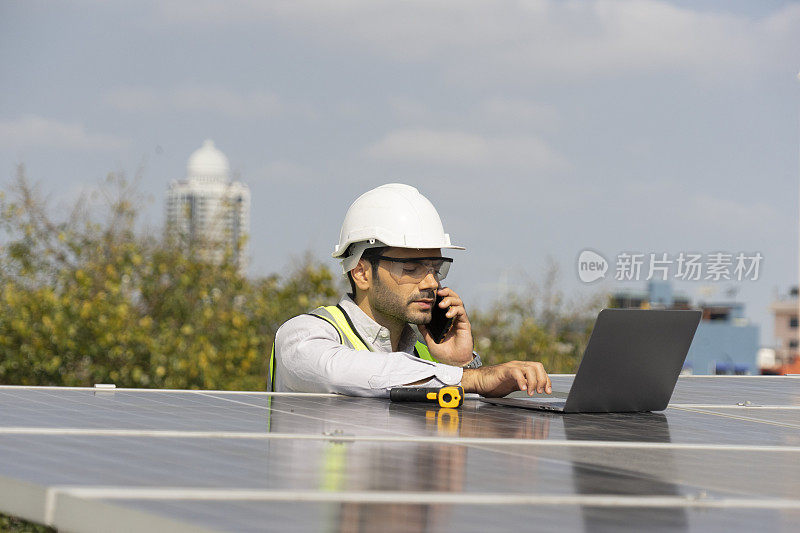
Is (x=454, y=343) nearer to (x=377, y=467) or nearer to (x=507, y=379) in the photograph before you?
(x=507, y=379)

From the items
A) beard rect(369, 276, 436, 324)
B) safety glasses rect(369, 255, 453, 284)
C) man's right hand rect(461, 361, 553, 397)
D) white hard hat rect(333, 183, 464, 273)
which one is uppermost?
white hard hat rect(333, 183, 464, 273)

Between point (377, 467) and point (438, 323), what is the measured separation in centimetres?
300

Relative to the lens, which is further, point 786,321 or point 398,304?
point 786,321

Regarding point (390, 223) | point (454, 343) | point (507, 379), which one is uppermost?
point (390, 223)

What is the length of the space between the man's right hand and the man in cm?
31

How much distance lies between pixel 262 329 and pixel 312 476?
425 inches

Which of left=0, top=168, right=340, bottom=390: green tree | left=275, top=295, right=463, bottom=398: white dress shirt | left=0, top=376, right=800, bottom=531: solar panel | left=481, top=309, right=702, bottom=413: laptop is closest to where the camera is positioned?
left=0, top=376, right=800, bottom=531: solar panel

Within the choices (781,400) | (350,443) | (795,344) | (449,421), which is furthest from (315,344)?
(795,344)

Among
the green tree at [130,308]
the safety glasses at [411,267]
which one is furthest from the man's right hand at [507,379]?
the green tree at [130,308]

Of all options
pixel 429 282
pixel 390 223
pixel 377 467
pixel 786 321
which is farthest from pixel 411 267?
pixel 786 321

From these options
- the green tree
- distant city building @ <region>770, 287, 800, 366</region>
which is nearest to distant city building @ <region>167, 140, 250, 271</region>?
the green tree

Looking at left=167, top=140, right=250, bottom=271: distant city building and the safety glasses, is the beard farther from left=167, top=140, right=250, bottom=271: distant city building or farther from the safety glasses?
left=167, top=140, right=250, bottom=271: distant city building

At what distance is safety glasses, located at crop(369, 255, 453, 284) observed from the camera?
5.01 metres

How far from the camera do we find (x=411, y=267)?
504 cm
